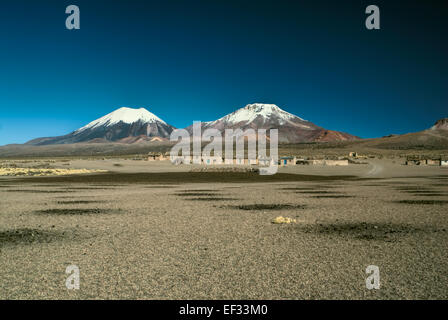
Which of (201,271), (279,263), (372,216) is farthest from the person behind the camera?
(372,216)

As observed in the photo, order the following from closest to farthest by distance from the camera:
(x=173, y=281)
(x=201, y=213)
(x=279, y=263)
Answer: (x=173, y=281) → (x=279, y=263) → (x=201, y=213)

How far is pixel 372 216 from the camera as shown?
1491 centimetres

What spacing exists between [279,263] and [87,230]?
22.9 ft

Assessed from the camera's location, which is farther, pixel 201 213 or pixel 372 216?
pixel 201 213

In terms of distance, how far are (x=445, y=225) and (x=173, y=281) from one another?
33.7 ft
